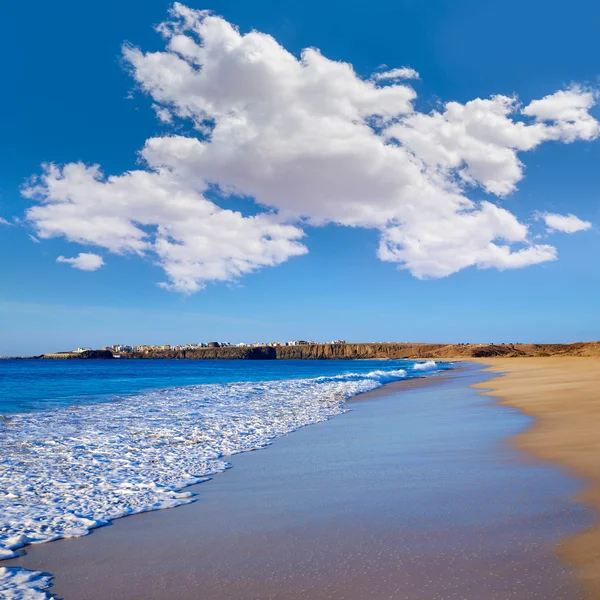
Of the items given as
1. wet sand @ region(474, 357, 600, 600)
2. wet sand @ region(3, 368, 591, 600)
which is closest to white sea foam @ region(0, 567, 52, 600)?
wet sand @ region(3, 368, 591, 600)

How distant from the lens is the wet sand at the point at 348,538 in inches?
144

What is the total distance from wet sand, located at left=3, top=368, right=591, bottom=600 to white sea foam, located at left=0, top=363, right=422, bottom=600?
0.38 m

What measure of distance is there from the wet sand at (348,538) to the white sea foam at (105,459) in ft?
1.25

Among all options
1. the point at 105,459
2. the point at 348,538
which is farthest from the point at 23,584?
the point at 105,459

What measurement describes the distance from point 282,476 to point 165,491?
1646 millimetres

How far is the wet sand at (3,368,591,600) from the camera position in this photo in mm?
3670

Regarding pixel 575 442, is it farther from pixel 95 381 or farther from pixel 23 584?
pixel 95 381

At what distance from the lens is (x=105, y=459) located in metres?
8.87

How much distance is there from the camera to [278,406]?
18.0 m

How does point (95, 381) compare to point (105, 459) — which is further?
point (95, 381)

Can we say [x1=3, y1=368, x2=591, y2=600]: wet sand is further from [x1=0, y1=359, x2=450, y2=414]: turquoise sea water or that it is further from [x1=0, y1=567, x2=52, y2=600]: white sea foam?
[x1=0, y1=359, x2=450, y2=414]: turquoise sea water

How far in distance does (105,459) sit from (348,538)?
5748 mm

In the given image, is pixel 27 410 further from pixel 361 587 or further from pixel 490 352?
pixel 490 352

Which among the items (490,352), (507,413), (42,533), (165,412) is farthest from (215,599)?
(490,352)
